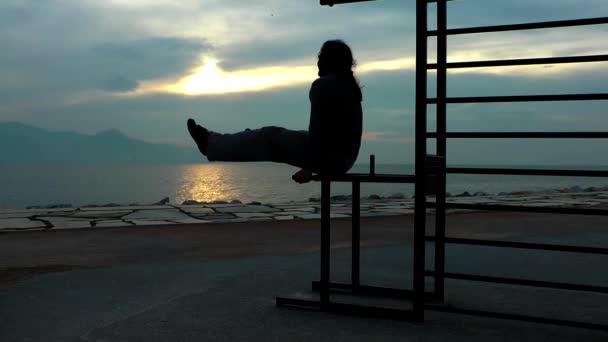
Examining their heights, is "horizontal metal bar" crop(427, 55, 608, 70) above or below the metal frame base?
above

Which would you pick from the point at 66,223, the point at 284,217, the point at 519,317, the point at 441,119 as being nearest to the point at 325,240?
the point at 441,119

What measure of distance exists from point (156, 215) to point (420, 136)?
7.80m

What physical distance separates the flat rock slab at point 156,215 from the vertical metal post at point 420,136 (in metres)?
7.14

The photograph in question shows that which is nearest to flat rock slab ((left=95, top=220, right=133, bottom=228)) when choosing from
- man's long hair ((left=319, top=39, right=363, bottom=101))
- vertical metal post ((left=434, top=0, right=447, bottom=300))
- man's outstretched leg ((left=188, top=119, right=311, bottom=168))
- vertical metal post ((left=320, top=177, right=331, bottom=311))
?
man's outstretched leg ((left=188, top=119, right=311, bottom=168))

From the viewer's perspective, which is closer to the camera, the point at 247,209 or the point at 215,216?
the point at 215,216

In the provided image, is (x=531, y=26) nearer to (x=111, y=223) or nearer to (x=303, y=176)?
(x=303, y=176)

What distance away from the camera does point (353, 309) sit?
396cm

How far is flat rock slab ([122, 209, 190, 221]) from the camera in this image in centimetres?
1041

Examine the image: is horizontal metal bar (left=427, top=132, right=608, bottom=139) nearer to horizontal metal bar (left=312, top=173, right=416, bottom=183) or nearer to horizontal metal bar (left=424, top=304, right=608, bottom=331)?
horizontal metal bar (left=312, top=173, right=416, bottom=183)

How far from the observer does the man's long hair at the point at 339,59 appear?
396 centimetres

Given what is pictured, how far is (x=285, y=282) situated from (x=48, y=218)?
678 centimetres

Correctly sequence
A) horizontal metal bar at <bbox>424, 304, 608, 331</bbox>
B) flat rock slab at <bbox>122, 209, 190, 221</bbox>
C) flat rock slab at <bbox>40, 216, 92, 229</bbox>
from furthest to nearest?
flat rock slab at <bbox>122, 209, 190, 221</bbox> → flat rock slab at <bbox>40, 216, 92, 229</bbox> → horizontal metal bar at <bbox>424, 304, 608, 331</bbox>

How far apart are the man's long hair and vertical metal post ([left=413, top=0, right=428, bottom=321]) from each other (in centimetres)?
44

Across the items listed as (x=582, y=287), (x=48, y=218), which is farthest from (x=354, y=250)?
(x=48, y=218)
